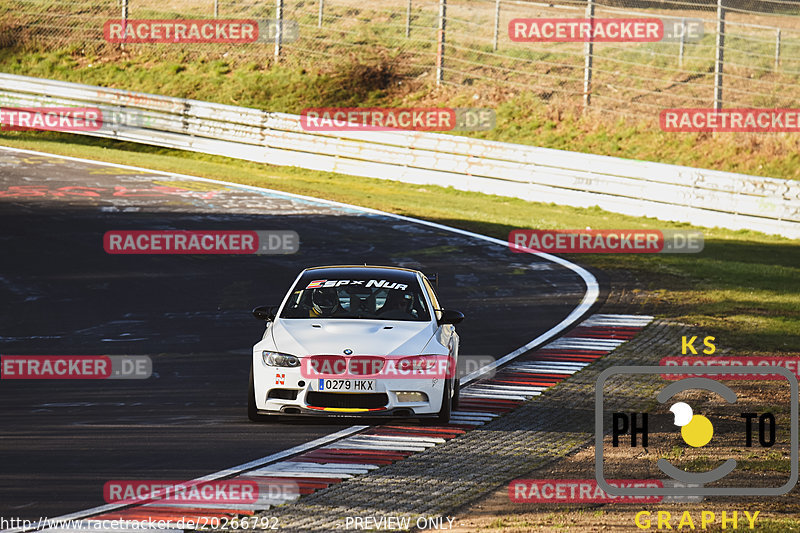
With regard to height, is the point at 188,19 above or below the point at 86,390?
above

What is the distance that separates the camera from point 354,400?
1067 cm

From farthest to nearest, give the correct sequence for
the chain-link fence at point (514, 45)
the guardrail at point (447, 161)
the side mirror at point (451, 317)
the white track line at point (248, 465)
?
the chain-link fence at point (514, 45) < the guardrail at point (447, 161) < the side mirror at point (451, 317) < the white track line at point (248, 465)

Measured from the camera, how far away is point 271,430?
1093cm

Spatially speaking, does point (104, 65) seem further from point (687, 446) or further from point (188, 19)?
point (687, 446)

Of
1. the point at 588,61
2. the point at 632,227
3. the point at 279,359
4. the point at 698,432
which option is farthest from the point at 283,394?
the point at 588,61

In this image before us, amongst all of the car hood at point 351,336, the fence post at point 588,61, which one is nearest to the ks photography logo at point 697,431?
the car hood at point 351,336

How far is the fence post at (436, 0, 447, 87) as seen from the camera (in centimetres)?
3603

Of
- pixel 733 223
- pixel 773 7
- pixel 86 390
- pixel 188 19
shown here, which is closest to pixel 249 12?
pixel 188 19

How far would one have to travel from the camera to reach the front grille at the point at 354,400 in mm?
10664

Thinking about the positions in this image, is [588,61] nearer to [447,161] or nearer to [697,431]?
[447,161]

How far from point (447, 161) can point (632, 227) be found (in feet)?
20.3

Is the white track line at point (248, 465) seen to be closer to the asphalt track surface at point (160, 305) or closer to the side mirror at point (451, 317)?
the asphalt track surface at point (160, 305)

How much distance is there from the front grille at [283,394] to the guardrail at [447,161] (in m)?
17.5

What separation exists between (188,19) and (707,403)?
36046 millimetres
